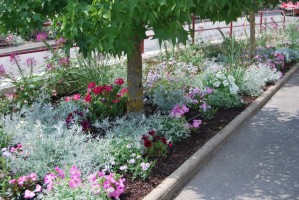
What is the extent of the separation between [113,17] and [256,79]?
4.69m

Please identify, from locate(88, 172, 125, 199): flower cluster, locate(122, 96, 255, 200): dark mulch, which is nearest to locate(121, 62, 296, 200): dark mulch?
locate(122, 96, 255, 200): dark mulch

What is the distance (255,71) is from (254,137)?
8.43ft

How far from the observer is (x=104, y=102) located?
5621 mm

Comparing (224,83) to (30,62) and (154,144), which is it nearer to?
(154,144)

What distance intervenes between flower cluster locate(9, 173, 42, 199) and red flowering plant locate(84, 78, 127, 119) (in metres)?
1.93

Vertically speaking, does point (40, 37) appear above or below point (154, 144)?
above

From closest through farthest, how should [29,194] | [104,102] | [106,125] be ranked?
[29,194] → [106,125] → [104,102]

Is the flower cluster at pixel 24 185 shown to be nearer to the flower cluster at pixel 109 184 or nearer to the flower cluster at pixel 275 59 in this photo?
the flower cluster at pixel 109 184

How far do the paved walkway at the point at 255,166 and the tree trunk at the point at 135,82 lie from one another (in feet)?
4.00

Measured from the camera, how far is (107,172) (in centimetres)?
399

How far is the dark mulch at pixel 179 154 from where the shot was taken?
3.75m

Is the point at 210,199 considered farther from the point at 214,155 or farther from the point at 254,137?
the point at 254,137

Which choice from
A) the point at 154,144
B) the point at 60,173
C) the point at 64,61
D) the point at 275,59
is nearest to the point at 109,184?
the point at 60,173

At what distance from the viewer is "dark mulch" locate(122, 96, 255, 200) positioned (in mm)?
3747
